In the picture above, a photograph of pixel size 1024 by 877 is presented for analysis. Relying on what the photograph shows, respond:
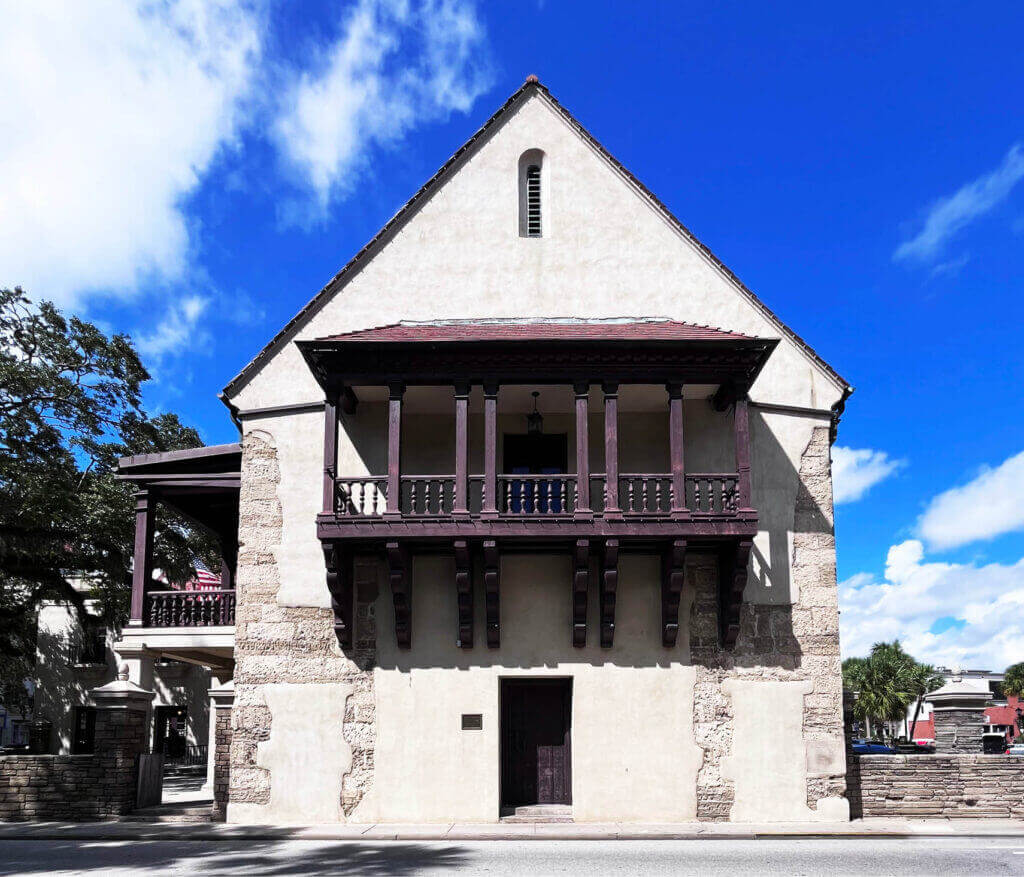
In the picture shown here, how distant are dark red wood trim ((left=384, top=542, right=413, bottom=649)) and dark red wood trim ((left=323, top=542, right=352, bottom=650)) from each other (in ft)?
2.38

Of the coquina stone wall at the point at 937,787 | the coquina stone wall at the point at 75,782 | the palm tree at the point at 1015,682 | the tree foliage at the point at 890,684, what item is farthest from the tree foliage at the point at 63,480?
the palm tree at the point at 1015,682

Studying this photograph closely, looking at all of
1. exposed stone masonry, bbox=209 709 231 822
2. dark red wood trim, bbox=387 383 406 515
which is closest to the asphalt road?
exposed stone masonry, bbox=209 709 231 822

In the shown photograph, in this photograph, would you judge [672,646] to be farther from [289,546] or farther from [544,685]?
[289,546]

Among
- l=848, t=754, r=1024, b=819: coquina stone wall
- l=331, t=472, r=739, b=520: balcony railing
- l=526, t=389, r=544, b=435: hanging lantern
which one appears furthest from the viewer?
l=526, t=389, r=544, b=435: hanging lantern

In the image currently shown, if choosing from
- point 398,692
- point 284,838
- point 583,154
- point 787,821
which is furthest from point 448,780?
point 583,154

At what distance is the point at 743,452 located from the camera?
50.4ft

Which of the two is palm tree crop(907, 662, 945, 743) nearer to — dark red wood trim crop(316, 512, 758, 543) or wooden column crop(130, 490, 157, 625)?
dark red wood trim crop(316, 512, 758, 543)

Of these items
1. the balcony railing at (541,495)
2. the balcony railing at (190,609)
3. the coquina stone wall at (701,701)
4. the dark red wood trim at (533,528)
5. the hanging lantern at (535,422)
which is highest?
the hanging lantern at (535,422)

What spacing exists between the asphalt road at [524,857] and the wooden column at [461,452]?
4907mm

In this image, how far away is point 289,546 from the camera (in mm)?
16391

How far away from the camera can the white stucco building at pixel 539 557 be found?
15.3 m

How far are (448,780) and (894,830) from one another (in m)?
6.84

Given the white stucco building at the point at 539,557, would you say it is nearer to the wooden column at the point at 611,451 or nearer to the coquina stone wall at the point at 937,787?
the wooden column at the point at 611,451

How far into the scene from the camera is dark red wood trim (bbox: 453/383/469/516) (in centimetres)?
1506
